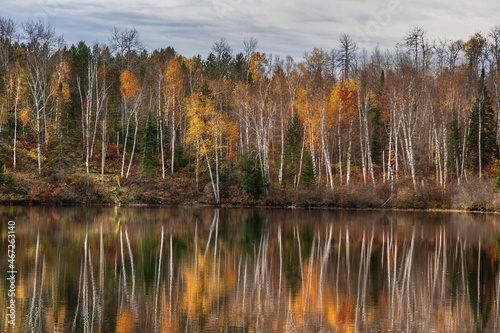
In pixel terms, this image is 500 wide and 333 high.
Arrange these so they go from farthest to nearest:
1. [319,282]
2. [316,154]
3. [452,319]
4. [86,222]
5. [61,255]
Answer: [316,154], [86,222], [61,255], [319,282], [452,319]

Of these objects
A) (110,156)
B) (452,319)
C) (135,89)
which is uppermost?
(135,89)

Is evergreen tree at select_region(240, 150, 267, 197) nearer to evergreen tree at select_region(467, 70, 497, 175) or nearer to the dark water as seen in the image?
the dark water

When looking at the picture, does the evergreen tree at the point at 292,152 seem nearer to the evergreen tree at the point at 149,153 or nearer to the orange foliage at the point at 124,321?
the evergreen tree at the point at 149,153

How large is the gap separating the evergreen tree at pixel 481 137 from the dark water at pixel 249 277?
25.9 meters

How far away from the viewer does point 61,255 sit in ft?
84.4

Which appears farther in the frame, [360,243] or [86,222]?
[86,222]

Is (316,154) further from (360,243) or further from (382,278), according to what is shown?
(382,278)

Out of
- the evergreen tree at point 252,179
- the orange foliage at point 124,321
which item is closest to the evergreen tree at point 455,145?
the evergreen tree at point 252,179

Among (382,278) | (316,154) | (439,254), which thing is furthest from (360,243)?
(316,154)

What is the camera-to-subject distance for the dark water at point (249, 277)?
1609 cm

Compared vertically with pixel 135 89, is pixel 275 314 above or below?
below

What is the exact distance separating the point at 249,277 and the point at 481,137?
48.0m

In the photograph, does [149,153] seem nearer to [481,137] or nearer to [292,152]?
[292,152]

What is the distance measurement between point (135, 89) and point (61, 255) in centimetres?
4701
